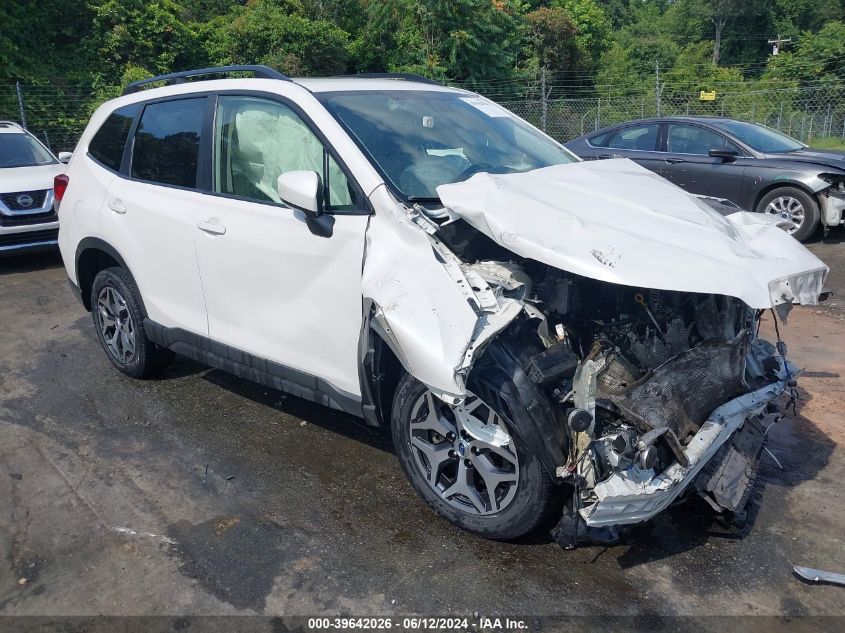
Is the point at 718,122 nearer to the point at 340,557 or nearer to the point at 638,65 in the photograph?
the point at 340,557

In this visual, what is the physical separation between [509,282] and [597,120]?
16582 millimetres

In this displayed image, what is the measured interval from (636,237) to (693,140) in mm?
7449

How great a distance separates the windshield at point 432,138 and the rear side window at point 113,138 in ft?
6.06

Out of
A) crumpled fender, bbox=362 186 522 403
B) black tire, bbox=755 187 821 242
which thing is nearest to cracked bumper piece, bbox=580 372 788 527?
crumpled fender, bbox=362 186 522 403

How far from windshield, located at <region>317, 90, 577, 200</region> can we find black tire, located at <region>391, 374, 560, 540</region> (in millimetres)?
940

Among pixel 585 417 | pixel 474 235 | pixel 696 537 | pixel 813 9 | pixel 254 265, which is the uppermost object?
pixel 813 9

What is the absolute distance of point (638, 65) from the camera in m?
39.1

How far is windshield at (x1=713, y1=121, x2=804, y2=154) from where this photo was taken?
9.48m

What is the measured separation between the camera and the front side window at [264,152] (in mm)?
3639

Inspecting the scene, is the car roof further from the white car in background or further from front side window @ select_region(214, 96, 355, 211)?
front side window @ select_region(214, 96, 355, 211)

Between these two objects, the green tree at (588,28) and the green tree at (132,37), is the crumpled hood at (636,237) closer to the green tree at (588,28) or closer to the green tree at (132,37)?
the green tree at (132,37)

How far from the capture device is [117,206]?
4789 millimetres

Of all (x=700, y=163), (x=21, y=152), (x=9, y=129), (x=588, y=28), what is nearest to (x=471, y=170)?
(x=700, y=163)

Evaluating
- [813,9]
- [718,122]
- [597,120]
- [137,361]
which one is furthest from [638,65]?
[137,361]
